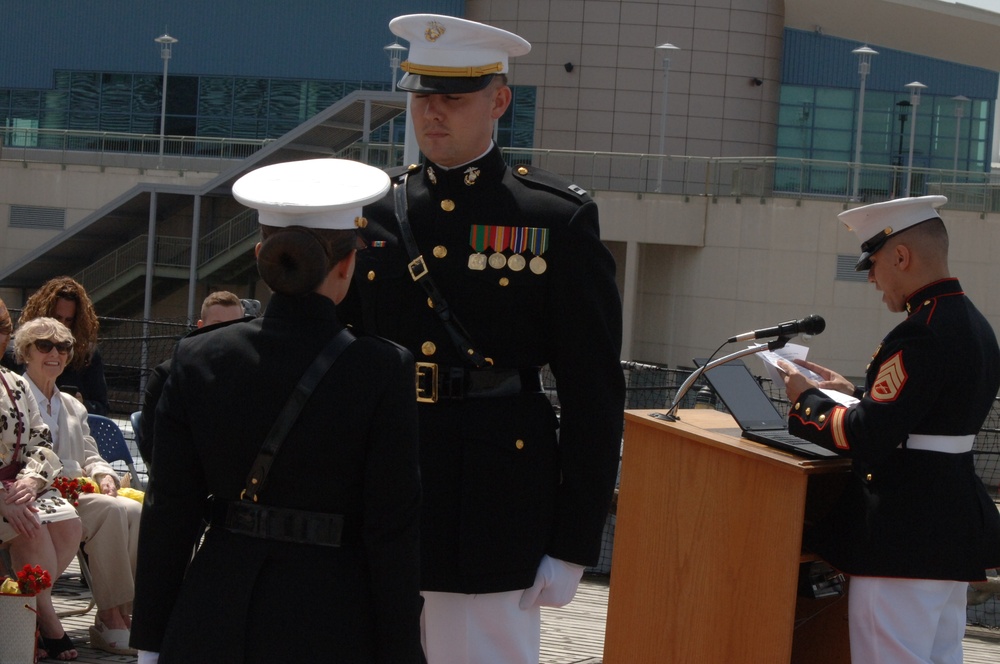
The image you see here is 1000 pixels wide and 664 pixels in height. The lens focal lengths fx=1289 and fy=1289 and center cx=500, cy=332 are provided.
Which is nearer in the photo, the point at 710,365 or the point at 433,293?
the point at 433,293

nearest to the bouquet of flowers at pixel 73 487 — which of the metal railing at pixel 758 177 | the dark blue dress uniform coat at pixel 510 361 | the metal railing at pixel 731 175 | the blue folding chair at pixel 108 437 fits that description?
the blue folding chair at pixel 108 437

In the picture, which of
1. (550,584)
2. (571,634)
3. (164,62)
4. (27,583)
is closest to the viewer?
(550,584)

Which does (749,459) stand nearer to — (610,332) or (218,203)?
(610,332)

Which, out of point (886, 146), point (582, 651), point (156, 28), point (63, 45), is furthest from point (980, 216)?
point (63, 45)

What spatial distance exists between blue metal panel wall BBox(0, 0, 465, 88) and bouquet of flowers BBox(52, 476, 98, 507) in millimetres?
31787

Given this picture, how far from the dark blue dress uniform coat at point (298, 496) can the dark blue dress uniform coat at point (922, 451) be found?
77.2 inches

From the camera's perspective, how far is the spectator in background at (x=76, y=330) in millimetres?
7496

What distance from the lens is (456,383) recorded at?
3049mm

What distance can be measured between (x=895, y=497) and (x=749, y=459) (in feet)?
1.53

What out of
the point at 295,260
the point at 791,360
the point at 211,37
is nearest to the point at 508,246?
the point at 295,260

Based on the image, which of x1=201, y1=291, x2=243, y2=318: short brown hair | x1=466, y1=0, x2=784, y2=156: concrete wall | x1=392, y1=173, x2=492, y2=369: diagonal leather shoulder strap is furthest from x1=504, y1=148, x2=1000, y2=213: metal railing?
x1=392, y1=173, x2=492, y2=369: diagonal leather shoulder strap

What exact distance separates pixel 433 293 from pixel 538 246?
277 millimetres

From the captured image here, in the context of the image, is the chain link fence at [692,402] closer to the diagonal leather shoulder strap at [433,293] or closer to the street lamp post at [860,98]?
the diagonal leather shoulder strap at [433,293]

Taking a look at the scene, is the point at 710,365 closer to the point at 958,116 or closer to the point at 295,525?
the point at 295,525
